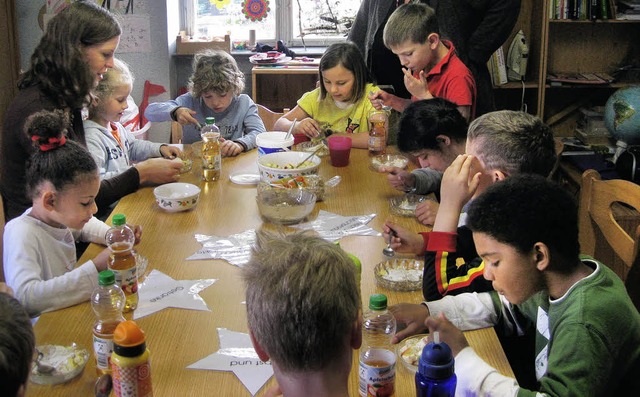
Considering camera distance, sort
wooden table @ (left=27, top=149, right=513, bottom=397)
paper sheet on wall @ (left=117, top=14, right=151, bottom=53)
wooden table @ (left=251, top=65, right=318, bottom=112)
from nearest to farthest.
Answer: wooden table @ (left=27, top=149, right=513, bottom=397) → paper sheet on wall @ (left=117, top=14, right=151, bottom=53) → wooden table @ (left=251, top=65, right=318, bottom=112)

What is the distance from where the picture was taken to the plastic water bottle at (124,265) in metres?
1.70

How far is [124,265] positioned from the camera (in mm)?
1733

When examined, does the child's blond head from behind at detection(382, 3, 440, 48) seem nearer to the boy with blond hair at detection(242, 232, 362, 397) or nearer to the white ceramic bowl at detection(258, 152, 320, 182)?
the white ceramic bowl at detection(258, 152, 320, 182)

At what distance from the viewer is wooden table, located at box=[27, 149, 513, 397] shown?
144 centimetres

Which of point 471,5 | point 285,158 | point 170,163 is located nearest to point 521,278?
point 285,158

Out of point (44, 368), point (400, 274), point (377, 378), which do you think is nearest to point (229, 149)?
point (400, 274)

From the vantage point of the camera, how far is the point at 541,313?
1.63 meters

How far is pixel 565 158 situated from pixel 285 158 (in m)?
2.41

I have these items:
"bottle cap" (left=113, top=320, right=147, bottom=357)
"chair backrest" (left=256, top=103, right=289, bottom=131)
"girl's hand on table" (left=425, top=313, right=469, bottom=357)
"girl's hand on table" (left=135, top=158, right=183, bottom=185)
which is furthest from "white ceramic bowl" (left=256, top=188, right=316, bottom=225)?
"chair backrest" (left=256, top=103, right=289, bottom=131)

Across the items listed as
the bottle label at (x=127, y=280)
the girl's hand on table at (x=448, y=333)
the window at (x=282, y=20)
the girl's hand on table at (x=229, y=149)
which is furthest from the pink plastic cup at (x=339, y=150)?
the window at (x=282, y=20)

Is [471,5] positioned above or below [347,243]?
above

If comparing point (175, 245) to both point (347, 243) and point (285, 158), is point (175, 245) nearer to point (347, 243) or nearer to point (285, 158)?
point (347, 243)

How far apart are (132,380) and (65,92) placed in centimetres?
154

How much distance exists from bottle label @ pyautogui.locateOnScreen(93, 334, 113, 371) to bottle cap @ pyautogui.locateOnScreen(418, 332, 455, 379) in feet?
1.95
